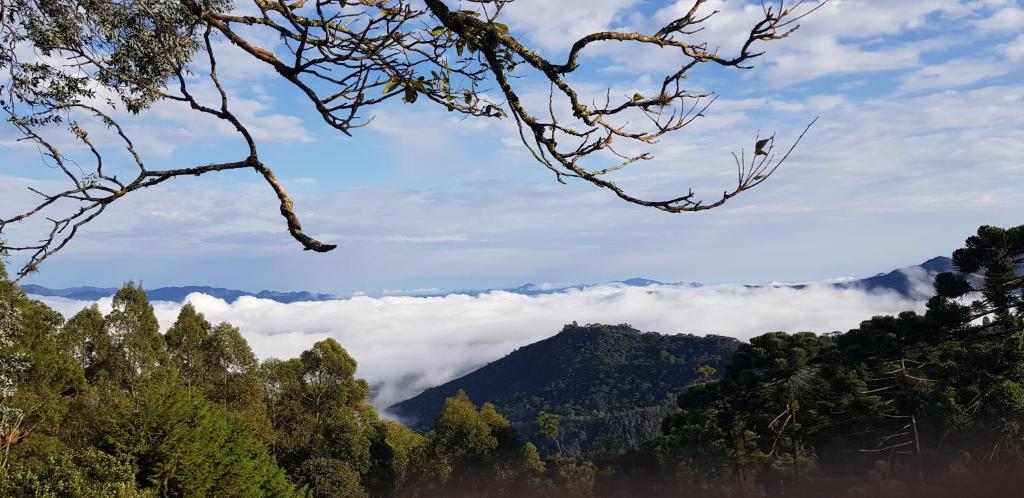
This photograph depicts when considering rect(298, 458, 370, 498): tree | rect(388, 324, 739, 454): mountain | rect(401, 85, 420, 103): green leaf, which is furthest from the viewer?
rect(388, 324, 739, 454): mountain

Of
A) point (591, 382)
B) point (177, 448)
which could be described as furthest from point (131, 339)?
point (591, 382)

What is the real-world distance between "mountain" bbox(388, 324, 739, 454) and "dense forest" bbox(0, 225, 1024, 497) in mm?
64263

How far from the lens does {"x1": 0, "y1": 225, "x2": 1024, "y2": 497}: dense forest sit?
51.6 ft

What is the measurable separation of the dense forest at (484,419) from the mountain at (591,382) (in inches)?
2530

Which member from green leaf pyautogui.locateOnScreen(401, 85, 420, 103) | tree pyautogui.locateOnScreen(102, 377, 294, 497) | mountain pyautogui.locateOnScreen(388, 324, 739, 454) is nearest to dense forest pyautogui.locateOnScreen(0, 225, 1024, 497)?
tree pyautogui.locateOnScreen(102, 377, 294, 497)

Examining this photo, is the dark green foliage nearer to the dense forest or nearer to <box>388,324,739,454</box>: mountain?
the dense forest

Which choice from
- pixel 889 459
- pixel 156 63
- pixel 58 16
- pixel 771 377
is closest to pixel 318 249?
pixel 156 63

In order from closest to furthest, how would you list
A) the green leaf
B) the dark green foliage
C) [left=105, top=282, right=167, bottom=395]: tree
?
the green leaf, the dark green foliage, [left=105, top=282, right=167, bottom=395]: tree

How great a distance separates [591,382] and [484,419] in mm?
112476

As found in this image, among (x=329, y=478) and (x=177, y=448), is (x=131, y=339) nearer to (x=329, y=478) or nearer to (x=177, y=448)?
(x=329, y=478)

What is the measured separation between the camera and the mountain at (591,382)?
11155 centimetres

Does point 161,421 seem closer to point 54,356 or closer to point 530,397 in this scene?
point 54,356

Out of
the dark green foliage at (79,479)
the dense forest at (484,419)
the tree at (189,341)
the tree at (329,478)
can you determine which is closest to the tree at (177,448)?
the dense forest at (484,419)

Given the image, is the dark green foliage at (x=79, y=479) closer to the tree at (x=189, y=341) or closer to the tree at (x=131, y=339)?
the tree at (x=131, y=339)
